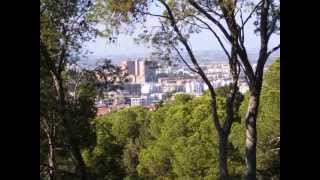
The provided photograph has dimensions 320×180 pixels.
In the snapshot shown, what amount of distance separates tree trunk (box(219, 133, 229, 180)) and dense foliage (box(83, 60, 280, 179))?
0.02 meters

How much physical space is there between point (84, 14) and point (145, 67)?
1.17ft

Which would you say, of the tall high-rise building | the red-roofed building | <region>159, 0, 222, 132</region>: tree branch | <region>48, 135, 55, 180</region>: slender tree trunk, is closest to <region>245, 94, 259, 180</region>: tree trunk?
<region>159, 0, 222, 132</region>: tree branch

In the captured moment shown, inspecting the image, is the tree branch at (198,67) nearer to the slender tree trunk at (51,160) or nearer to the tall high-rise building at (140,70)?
the tall high-rise building at (140,70)

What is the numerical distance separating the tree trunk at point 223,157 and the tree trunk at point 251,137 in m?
0.10

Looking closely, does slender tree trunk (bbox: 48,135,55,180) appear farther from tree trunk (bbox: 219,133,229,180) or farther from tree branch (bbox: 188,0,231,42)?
tree branch (bbox: 188,0,231,42)

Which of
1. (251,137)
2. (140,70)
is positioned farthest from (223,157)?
(140,70)

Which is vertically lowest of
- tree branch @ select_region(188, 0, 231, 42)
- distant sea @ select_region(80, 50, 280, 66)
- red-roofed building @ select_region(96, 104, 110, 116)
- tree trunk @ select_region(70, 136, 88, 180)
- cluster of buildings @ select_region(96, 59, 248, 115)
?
tree trunk @ select_region(70, 136, 88, 180)

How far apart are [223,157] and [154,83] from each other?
0.47m

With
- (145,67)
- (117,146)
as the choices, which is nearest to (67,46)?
(145,67)

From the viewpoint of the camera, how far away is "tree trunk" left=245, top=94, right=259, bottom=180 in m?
2.03

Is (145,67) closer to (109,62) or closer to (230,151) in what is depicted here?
(109,62)
